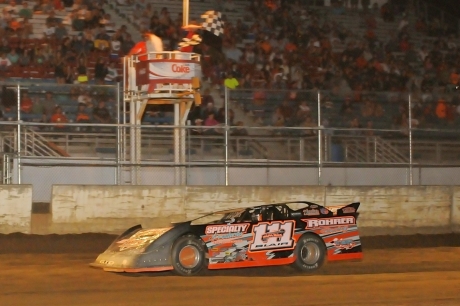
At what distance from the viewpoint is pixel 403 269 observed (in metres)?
13.2

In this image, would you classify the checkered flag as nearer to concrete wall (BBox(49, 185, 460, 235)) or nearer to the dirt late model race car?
concrete wall (BBox(49, 185, 460, 235))

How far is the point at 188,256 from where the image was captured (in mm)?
11906

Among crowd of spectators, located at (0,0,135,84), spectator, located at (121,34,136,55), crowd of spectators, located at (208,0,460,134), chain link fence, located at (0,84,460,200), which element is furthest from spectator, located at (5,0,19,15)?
chain link fence, located at (0,84,460,200)

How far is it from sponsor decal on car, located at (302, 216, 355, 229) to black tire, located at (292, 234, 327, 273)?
175mm

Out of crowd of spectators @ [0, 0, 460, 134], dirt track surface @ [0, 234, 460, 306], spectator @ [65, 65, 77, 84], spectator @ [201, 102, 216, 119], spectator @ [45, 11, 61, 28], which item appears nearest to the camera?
dirt track surface @ [0, 234, 460, 306]

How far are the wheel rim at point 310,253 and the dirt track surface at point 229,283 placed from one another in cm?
25

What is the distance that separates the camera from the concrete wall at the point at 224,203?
1619cm

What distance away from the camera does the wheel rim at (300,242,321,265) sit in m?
12.7

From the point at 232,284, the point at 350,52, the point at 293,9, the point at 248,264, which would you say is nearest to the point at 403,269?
the point at 248,264

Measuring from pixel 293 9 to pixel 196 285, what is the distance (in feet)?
61.7

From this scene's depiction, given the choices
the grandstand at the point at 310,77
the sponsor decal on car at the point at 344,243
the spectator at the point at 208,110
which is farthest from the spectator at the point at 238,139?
the sponsor decal on car at the point at 344,243

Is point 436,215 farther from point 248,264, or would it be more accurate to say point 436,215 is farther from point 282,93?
point 248,264

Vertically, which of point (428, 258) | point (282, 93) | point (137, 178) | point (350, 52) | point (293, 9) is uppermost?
point (293, 9)

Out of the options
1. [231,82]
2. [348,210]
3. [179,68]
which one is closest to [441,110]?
[231,82]
